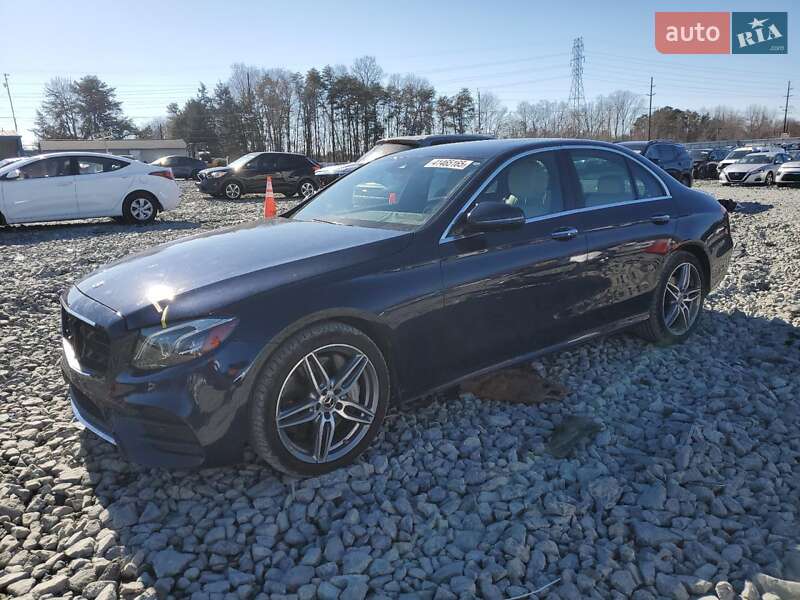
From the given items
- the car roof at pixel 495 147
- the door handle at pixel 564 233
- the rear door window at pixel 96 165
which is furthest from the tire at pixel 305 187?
the door handle at pixel 564 233

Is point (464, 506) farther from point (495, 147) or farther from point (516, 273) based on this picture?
point (495, 147)

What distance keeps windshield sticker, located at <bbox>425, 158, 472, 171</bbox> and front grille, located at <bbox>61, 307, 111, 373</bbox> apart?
2.20 meters

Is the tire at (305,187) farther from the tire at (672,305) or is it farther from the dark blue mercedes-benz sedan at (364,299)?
the tire at (672,305)

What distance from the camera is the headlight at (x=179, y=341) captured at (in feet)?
8.52

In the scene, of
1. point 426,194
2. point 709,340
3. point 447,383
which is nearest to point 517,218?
point 426,194

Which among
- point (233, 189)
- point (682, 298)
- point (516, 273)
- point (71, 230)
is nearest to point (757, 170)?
point (233, 189)

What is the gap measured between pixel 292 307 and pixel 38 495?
5.04 feet

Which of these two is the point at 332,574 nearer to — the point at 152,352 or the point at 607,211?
the point at 152,352

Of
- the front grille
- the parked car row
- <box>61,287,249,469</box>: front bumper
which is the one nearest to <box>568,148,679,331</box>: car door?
<box>61,287,249,469</box>: front bumper

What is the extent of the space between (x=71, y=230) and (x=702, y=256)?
11.6 meters

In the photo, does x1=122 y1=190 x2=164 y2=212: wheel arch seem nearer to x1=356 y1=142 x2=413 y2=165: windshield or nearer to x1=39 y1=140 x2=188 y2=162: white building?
x1=356 y1=142 x2=413 y2=165: windshield

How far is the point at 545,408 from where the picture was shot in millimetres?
3686

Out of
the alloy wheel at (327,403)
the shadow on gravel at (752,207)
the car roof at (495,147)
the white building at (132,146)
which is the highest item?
the white building at (132,146)

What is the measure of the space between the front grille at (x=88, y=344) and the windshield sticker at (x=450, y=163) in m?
2.20
